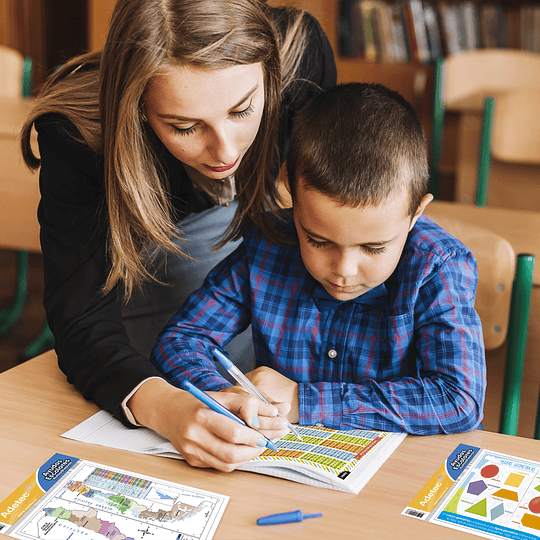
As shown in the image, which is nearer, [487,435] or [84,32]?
[487,435]

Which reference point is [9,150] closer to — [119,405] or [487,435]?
[119,405]

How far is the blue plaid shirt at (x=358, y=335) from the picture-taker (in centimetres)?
84

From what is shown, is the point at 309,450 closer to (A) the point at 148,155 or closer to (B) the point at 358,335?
(B) the point at 358,335

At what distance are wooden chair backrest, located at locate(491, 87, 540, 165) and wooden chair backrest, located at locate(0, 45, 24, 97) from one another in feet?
6.68

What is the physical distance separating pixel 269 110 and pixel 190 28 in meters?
0.21

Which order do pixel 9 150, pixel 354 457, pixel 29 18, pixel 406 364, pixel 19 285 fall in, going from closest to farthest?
pixel 354 457, pixel 406 364, pixel 9 150, pixel 19 285, pixel 29 18

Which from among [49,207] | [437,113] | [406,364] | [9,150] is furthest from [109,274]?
[437,113]

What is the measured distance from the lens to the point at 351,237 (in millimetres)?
837

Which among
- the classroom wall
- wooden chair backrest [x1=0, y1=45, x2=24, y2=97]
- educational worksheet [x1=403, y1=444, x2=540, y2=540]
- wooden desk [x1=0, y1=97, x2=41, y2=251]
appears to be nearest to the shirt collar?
educational worksheet [x1=403, y1=444, x2=540, y2=540]

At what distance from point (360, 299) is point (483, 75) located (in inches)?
88.7

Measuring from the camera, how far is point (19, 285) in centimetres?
272

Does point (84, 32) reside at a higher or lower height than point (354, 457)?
higher

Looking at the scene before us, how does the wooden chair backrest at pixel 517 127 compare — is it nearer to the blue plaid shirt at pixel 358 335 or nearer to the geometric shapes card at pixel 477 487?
the blue plaid shirt at pixel 358 335

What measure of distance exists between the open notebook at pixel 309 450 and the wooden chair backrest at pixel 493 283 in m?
0.40
